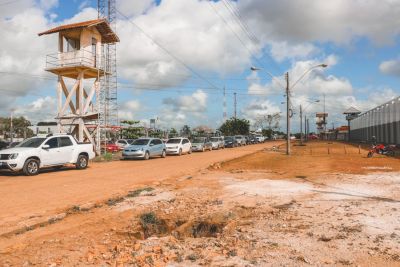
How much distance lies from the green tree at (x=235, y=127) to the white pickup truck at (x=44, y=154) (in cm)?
6962

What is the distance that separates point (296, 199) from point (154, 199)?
148 inches

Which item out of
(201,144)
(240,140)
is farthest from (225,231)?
(240,140)

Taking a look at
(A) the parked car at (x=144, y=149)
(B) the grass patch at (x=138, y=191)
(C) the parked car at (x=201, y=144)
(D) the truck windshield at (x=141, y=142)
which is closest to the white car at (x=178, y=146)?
(A) the parked car at (x=144, y=149)

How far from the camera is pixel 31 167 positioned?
1834 cm

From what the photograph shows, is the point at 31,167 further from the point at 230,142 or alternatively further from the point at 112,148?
the point at 230,142

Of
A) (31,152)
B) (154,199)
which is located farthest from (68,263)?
(31,152)

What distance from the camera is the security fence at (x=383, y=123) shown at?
4494 cm

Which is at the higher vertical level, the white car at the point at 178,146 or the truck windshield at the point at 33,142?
the truck windshield at the point at 33,142

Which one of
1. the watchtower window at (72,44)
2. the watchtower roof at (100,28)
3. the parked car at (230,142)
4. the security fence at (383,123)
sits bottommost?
the parked car at (230,142)

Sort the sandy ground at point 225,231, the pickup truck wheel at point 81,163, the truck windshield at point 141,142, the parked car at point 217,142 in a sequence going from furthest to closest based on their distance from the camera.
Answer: the parked car at point 217,142 → the truck windshield at point 141,142 → the pickup truck wheel at point 81,163 → the sandy ground at point 225,231

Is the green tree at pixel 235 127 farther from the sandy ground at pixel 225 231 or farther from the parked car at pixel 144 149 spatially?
the sandy ground at pixel 225 231

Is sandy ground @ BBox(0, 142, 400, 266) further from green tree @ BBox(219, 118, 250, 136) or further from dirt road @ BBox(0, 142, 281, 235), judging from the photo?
green tree @ BBox(219, 118, 250, 136)

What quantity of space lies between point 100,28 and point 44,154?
55.1 ft

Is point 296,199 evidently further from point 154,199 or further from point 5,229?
point 5,229
